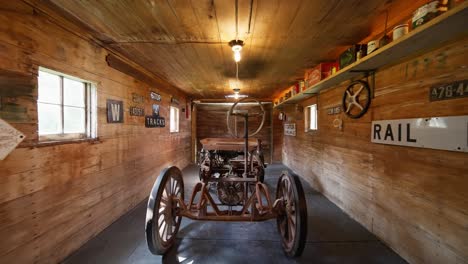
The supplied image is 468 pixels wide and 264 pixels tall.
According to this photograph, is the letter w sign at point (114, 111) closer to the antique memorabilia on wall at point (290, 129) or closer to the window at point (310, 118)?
the window at point (310, 118)

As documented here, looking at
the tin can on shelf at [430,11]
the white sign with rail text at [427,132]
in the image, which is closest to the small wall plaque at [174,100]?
the white sign with rail text at [427,132]

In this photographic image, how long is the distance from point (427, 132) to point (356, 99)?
109 cm

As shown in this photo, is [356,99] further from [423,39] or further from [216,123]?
[216,123]

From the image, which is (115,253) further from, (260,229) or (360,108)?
(360,108)

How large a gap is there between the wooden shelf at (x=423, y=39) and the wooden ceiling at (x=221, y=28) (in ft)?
1.15

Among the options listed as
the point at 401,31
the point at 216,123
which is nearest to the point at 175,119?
the point at 216,123

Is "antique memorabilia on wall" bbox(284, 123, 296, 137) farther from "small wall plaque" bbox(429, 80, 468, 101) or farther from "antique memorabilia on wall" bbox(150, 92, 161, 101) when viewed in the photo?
"small wall plaque" bbox(429, 80, 468, 101)

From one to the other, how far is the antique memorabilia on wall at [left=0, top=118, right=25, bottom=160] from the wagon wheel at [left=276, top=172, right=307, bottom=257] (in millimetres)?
2329

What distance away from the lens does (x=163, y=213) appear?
2027mm

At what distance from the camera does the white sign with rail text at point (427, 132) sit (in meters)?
1.39

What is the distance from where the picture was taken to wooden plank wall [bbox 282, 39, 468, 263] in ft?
4.76

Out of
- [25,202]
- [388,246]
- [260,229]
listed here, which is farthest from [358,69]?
[25,202]

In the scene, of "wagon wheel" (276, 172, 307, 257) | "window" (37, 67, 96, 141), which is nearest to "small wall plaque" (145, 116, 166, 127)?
"window" (37, 67, 96, 141)

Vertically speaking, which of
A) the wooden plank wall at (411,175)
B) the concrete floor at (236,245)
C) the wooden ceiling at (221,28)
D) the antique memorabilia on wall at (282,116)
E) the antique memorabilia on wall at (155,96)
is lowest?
the concrete floor at (236,245)
